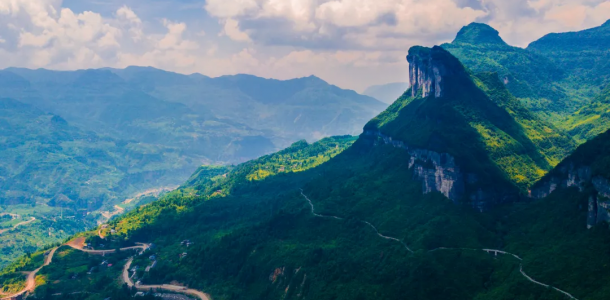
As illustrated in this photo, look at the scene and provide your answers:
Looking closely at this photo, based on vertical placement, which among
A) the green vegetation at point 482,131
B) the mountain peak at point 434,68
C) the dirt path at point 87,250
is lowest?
the dirt path at point 87,250

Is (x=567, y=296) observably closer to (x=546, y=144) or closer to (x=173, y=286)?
(x=546, y=144)

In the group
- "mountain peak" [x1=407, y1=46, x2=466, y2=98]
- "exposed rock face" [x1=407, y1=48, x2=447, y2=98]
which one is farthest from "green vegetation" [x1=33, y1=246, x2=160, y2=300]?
"mountain peak" [x1=407, y1=46, x2=466, y2=98]

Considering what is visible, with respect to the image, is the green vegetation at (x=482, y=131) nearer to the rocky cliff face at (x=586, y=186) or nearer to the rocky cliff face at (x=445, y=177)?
the rocky cliff face at (x=445, y=177)

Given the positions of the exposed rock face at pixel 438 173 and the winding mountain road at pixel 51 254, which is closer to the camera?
the exposed rock face at pixel 438 173

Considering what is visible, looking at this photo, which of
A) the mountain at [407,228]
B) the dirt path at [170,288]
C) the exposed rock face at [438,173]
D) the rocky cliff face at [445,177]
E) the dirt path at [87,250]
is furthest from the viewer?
the dirt path at [87,250]

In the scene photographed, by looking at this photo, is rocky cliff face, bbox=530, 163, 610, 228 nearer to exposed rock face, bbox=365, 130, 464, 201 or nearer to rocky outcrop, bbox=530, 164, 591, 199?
rocky outcrop, bbox=530, 164, 591, 199

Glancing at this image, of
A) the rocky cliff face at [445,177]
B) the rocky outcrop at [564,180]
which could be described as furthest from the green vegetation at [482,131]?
the rocky outcrop at [564,180]

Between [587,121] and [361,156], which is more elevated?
[587,121]

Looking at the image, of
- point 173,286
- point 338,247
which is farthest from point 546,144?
point 173,286
